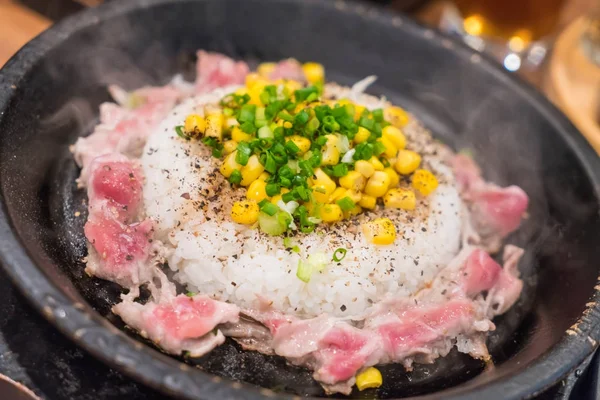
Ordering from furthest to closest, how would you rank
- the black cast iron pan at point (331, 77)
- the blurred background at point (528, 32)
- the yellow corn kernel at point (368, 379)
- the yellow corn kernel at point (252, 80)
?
the blurred background at point (528, 32), the yellow corn kernel at point (252, 80), the yellow corn kernel at point (368, 379), the black cast iron pan at point (331, 77)

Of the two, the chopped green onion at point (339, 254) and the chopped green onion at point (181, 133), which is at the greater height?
the chopped green onion at point (339, 254)

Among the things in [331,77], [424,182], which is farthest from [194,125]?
[331,77]

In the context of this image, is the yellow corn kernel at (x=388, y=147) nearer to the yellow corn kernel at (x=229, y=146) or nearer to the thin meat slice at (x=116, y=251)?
the yellow corn kernel at (x=229, y=146)

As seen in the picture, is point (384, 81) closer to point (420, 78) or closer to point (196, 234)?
point (420, 78)

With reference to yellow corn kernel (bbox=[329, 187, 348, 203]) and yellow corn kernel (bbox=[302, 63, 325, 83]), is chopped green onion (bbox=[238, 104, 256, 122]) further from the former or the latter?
yellow corn kernel (bbox=[302, 63, 325, 83])

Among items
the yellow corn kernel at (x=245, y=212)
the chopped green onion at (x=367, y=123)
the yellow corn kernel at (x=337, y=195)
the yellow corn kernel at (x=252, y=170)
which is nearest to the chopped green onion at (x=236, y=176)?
the yellow corn kernel at (x=252, y=170)

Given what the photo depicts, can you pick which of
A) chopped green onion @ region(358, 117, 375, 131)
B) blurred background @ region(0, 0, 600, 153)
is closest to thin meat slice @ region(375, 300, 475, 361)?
chopped green onion @ region(358, 117, 375, 131)

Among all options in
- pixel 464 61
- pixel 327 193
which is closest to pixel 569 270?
pixel 327 193
